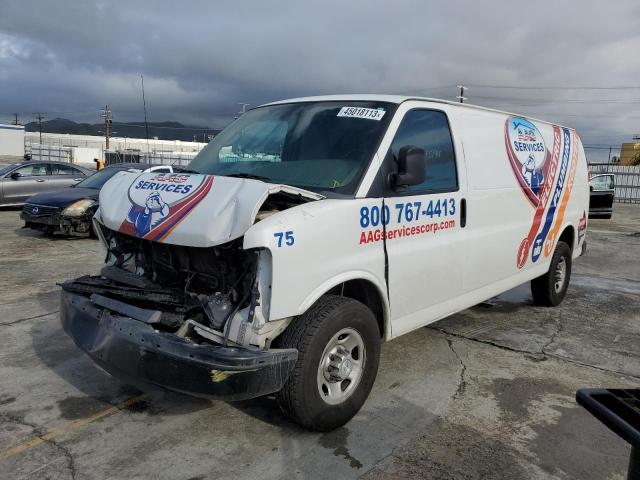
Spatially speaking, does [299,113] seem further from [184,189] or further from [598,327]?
[598,327]

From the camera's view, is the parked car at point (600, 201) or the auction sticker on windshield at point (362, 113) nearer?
the auction sticker on windshield at point (362, 113)

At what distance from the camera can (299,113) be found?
4375 mm

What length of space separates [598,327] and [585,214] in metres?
1.84

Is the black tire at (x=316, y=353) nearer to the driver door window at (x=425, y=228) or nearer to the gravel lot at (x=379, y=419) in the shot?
the gravel lot at (x=379, y=419)

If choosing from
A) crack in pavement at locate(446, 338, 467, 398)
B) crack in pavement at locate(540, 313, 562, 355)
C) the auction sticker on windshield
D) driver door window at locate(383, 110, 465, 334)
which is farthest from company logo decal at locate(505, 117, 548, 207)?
the auction sticker on windshield

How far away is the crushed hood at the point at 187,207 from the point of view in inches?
123

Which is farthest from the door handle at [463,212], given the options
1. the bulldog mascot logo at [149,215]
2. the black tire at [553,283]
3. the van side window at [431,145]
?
the black tire at [553,283]

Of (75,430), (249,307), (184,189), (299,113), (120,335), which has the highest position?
(299,113)

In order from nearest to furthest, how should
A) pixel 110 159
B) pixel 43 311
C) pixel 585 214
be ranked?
pixel 43 311 → pixel 585 214 → pixel 110 159

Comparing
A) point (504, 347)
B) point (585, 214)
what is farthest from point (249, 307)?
point (585, 214)

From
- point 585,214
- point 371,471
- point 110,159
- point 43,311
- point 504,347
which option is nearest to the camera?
point 371,471

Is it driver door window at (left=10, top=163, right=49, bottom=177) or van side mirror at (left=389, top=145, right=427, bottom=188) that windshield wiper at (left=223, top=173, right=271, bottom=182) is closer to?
van side mirror at (left=389, top=145, right=427, bottom=188)

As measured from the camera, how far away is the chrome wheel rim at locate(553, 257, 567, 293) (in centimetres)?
682

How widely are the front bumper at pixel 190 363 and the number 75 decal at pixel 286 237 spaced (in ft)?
1.95
